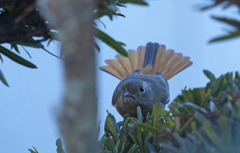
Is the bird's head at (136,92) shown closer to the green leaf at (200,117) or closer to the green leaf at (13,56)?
the green leaf at (13,56)

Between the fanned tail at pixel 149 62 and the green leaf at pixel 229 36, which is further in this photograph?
the fanned tail at pixel 149 62

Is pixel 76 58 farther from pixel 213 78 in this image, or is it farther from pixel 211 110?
pixel 213 78

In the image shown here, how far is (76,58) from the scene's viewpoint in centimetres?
41

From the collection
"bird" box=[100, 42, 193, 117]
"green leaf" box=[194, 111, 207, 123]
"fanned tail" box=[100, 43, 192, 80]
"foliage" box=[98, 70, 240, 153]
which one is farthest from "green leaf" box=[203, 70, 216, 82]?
"fanned tail" box=[100, 43, 192, 80]

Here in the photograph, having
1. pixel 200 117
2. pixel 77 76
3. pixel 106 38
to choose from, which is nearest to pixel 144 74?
pixel 106 38

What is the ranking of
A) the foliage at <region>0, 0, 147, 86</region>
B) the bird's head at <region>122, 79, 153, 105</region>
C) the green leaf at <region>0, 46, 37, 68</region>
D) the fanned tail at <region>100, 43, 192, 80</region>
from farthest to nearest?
the fanned tail at <region>100, 43, 192, 80</region>, the bird's head at <region>122, 79, 153, 105</region>, the green leaf at <region>0, 46, 37, 68</region>, the foliage at <region>0, 0, 147, 86</region>

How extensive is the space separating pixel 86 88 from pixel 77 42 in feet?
0.20

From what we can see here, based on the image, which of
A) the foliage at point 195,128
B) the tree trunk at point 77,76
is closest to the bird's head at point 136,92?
the foliage at point 195,128

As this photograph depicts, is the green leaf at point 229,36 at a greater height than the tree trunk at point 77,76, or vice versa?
the green leaf at point 229,36

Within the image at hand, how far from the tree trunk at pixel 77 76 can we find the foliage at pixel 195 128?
284mm

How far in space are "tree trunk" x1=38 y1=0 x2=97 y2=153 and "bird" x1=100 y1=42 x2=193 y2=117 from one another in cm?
164

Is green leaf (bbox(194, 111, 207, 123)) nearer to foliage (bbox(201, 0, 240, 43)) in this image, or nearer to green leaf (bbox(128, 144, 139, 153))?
foliage (bbox(201, 0, 240, 43))

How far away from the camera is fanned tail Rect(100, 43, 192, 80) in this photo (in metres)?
2.63

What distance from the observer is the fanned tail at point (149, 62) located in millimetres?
2627
